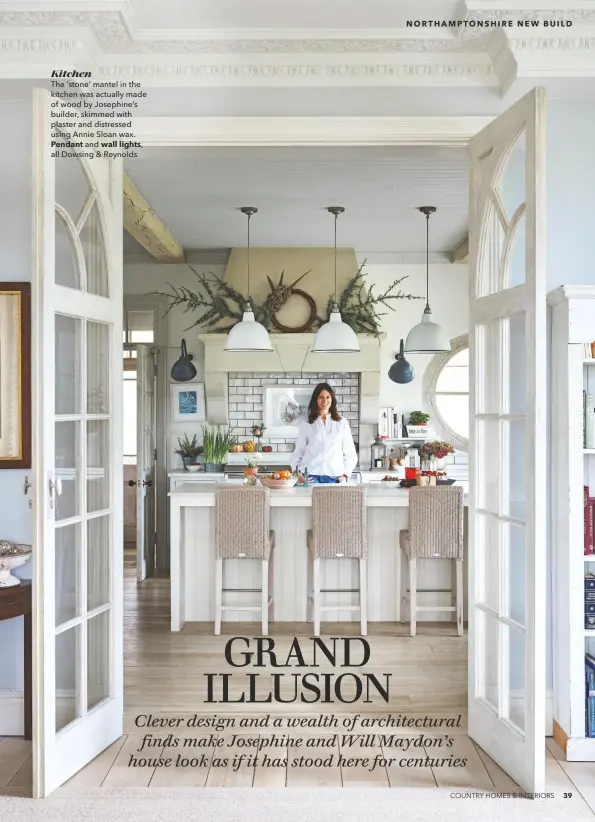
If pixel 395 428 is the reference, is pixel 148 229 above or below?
above

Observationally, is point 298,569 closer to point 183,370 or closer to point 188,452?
point 188,452

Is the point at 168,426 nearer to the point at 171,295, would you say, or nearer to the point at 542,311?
the point at 171,295

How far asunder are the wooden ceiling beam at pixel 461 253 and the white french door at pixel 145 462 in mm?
3136

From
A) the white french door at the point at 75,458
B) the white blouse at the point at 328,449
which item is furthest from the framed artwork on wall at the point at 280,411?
the white french door at the point at 75,458

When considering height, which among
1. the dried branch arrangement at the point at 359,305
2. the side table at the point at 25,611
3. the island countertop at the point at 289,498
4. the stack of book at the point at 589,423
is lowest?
the side table at the point at 25,611

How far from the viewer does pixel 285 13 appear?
3301mm

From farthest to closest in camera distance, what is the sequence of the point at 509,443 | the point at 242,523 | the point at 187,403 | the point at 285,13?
the point at 187,403
the point at 242,523
the point at 509,443
the point at 285,13

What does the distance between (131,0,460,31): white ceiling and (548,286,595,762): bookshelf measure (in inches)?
50.7

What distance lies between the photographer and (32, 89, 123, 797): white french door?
2980 mm

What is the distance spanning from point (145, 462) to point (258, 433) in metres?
1.22

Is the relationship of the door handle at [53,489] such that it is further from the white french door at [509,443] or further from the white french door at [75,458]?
the white french door at [509,443]

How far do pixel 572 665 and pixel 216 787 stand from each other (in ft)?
4.97

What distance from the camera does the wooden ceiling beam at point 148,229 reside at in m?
5.69

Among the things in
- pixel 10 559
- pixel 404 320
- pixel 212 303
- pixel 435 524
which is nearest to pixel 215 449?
pixel 212 303
